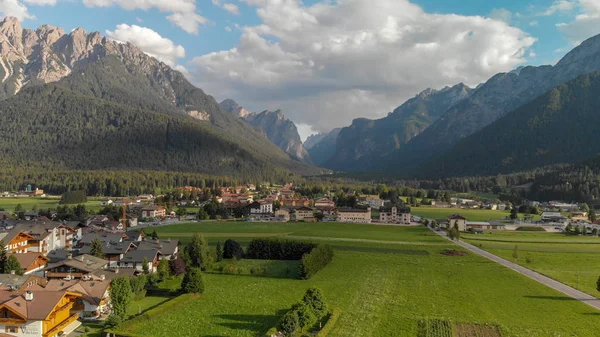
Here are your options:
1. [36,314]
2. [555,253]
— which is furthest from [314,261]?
[555,253]

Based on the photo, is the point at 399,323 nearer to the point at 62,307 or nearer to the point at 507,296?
the point at 507,296

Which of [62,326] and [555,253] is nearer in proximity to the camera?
[62,326]

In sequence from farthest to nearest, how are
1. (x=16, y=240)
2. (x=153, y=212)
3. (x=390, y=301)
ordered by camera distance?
(x=153, y=212), (x=16, y=240), (x=390, y=301)

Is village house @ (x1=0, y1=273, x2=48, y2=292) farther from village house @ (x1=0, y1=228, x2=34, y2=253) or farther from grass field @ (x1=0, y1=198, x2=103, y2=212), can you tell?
grass field @ (x1=0, y1=198, x2=103, y2=212)

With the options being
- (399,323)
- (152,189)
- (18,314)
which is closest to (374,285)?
(399,323)

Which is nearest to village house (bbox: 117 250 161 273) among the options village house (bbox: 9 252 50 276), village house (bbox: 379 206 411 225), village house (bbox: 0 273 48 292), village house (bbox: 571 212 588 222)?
village house (bbox: 9 252 50 276)

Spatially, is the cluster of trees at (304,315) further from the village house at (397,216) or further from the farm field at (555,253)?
the village house at (397,216)

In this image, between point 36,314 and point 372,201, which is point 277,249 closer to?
point 36,314
